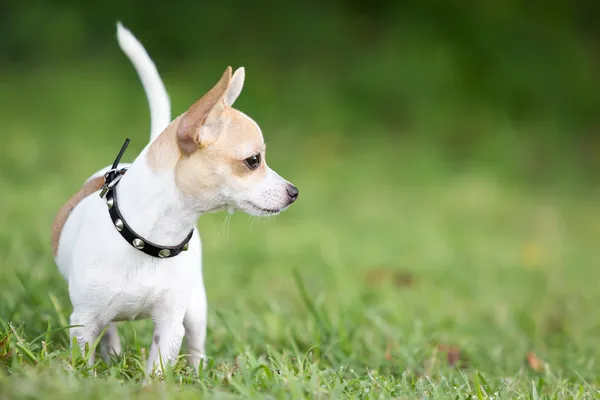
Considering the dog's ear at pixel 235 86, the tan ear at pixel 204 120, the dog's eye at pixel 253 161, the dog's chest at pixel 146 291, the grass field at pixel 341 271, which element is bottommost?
the grass field at pixel 341 271

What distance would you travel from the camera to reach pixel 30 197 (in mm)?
6266

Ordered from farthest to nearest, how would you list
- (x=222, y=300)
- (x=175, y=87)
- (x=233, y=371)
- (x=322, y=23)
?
(x=322, y=23), (x=175, y=87), (x=222, y=300), (x=233, y=371)

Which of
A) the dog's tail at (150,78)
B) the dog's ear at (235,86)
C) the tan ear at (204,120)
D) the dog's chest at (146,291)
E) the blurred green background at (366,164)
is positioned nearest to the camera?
the tan ear at (204,120)

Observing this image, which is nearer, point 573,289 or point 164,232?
point 164,232

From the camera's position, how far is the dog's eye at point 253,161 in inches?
117

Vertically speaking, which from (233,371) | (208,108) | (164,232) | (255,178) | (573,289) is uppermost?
(208,108)

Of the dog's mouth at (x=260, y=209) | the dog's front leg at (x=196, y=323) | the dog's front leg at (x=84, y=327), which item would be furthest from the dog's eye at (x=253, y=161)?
the dog's front leg at (x=84, y=327)

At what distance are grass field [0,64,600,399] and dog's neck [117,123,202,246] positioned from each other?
200 mm

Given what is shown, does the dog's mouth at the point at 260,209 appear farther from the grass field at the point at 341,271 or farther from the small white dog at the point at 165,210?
the grass field at the point at 341,271

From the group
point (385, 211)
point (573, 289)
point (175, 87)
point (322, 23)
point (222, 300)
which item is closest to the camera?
point (222, 300)

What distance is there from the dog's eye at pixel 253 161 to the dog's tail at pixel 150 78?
2.09ft

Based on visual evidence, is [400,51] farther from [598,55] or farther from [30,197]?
[30,197]

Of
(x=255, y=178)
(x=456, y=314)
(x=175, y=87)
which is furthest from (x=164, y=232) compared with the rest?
(x=175, y=87)

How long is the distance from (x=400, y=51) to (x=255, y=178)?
8.11 metres
